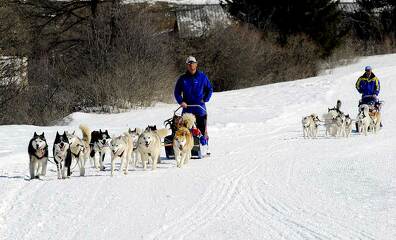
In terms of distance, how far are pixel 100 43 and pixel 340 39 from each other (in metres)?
21.0

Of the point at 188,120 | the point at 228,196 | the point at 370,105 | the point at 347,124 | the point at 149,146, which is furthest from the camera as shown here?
the point at 370,105

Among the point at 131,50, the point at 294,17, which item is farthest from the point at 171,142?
the point at 294,17

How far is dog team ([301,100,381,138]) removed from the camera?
1592 cm

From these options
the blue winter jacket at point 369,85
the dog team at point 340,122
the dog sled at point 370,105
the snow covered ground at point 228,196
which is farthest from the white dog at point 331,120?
the blue winter jacket at point 369,85

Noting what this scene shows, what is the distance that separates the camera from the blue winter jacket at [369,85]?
17.6 metres

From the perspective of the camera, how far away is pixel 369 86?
697 inches

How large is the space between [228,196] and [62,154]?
117 inches

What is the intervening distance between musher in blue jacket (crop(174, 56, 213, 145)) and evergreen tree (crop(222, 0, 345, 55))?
26402 mm

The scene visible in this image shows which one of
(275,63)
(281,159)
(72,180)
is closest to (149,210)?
(72,180)

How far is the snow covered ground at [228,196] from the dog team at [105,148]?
0.26 meters

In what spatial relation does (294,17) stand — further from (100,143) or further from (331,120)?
(100,143)

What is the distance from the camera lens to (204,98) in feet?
41.7

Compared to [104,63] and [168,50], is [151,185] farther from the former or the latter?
[168,50]

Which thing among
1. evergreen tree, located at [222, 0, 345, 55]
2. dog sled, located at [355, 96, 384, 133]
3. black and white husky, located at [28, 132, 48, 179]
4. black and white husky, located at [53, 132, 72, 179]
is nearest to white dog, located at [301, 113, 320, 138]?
dog sled, located at [355, 96, 384, 133]
